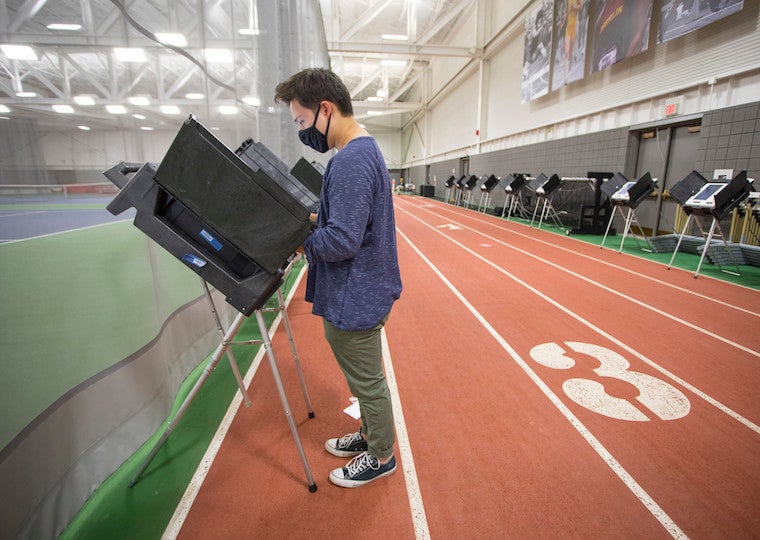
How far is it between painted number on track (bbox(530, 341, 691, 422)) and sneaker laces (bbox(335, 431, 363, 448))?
5.08 feet

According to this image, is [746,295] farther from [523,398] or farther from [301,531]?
[301,531]

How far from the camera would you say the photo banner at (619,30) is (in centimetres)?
789

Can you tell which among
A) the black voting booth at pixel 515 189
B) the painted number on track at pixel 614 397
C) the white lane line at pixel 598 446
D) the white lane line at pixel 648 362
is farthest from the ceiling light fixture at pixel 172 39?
the black voting booth at pixel 515 189

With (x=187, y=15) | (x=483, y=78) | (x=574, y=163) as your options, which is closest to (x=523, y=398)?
(x=187, y=15)

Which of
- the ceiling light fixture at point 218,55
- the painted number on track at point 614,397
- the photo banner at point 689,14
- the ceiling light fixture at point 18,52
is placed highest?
the photo banner at point 689,14

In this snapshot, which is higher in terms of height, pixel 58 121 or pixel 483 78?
pixel 483 78

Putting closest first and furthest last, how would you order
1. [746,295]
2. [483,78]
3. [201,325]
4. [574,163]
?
[201,325], [746,295], [574,163], [483,78]

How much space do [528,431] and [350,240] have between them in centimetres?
175

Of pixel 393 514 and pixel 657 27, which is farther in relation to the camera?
pixel 657 27

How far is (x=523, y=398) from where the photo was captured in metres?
2.66

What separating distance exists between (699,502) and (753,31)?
795 cm

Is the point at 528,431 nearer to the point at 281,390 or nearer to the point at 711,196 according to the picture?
the point at 281,390

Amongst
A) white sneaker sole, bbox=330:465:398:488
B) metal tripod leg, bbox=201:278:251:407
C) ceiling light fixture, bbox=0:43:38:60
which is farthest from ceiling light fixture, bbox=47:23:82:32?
white sneaker sole, bbox=330:465:398:488

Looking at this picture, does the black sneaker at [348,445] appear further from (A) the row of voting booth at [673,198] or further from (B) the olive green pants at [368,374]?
(A) the row of voting booth at [673,198]
